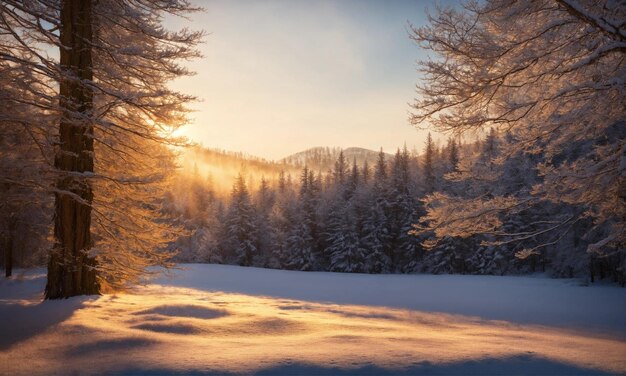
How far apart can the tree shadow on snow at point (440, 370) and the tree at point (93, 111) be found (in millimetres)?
3586

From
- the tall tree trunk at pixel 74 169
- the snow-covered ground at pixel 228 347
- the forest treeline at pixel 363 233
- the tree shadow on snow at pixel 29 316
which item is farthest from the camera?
the forest treeline at pixel 363 233

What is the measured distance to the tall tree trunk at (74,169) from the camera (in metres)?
6.52

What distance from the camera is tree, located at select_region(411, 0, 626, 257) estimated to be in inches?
220

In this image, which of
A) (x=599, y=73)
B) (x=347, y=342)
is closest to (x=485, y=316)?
(x=599, y=73)

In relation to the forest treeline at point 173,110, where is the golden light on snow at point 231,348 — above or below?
below

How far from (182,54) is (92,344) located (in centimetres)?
549

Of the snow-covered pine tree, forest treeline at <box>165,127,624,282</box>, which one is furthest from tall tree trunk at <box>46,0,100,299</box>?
the snow-covered pine tree

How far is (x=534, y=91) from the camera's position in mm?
6660

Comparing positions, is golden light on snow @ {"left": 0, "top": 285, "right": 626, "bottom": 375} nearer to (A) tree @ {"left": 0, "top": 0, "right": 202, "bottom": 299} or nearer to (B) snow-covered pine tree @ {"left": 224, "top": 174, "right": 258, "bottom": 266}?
(A) tree @ {"left": 0, "top": 0, "right": 202, "bottom": 299}

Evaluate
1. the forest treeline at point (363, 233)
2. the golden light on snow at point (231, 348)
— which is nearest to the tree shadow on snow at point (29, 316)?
the golden light on snow at point (231, 348)

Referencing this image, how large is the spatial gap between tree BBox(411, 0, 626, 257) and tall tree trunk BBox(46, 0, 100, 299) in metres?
6.17

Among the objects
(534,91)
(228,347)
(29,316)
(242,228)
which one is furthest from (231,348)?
(242,228)

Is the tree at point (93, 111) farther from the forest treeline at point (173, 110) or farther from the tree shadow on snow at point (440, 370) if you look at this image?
the tree shadow on snow at point (440, 370)

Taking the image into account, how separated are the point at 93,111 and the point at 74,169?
111 centimetres
